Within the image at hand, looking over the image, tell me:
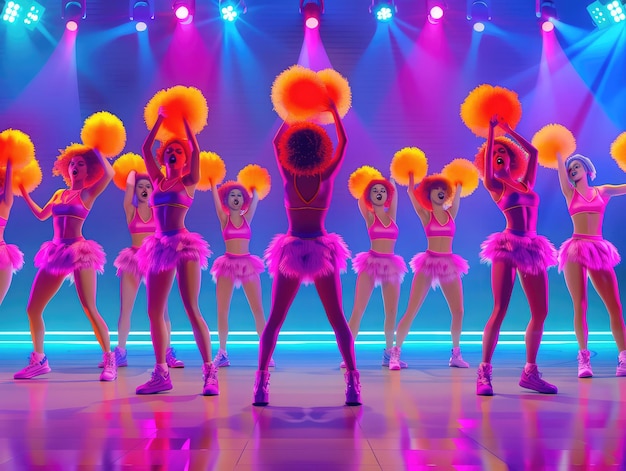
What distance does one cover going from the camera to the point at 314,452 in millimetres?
2432

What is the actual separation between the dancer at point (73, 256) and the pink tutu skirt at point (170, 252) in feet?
3.77

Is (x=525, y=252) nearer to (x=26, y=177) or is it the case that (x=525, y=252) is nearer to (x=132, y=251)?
(x=132, y=251)

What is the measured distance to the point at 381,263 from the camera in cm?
585

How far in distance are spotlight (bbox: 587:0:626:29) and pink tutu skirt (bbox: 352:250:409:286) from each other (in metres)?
5.38

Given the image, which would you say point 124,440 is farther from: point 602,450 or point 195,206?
point 195,206

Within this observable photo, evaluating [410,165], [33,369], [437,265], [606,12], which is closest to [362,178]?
[410,165]

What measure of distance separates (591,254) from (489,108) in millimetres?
1684

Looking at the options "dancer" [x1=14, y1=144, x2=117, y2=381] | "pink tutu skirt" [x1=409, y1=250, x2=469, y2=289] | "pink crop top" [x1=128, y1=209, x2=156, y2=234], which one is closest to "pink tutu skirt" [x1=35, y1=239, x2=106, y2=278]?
"dancer" [x1=14, y1=144, x2=117, y2=381]

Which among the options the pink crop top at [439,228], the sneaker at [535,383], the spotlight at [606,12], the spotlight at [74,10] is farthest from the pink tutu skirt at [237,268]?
the spotlight at [606,12]

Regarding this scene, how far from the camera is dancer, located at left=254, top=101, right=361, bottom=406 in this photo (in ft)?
11.5

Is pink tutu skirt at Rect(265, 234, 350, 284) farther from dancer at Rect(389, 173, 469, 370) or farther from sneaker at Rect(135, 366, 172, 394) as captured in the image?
dancer at Rect(389, 173, 469, 370)

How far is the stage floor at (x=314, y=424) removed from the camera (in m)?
2.28

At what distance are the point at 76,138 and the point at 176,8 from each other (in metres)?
2.36

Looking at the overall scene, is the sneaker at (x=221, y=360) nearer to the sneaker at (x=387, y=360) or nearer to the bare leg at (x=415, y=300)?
the sneaker at (x=387, y=360)
